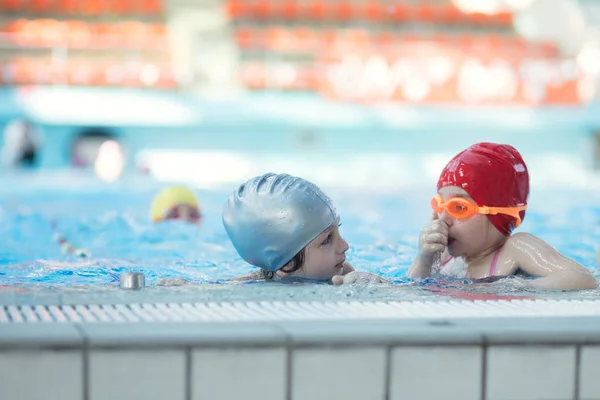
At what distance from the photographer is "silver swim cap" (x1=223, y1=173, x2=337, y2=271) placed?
10.5 ft

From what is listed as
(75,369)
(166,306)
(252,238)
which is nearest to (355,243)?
(252,238)

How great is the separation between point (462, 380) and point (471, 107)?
43.9ft

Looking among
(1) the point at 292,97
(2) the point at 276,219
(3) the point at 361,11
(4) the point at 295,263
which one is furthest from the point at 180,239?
(3) the point at 361,11

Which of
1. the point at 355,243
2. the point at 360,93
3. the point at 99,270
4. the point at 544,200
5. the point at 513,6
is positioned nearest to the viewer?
the point at 99,270

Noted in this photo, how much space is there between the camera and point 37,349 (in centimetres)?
190

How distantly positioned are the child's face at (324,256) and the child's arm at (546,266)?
0.73 meters

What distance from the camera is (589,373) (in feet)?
6.77

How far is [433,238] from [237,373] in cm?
158

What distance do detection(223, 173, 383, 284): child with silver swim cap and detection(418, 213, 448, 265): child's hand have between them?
13.1 inches

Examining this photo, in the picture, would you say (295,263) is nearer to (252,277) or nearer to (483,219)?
(252,277)

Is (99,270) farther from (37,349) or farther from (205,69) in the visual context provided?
(205,69)

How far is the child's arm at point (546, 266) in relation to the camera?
3.08 metres

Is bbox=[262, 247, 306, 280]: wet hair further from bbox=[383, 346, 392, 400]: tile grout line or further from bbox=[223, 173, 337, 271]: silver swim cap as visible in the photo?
bbox=[383, 346, 392, 400]: tile grout line

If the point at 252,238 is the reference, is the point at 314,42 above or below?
above
